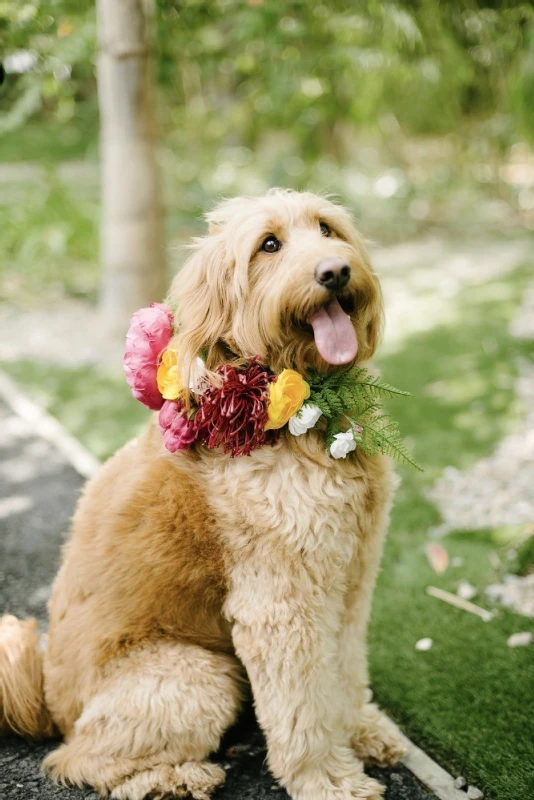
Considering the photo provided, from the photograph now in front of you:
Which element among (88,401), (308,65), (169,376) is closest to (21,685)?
(169,376)

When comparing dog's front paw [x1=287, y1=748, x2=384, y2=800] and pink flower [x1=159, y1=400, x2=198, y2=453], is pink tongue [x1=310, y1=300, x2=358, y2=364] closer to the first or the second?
pink flower [x1=159, y1=400, x2=198, y2=453]

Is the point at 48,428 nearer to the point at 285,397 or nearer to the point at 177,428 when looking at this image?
the point at 177,428

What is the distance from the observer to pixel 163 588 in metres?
2.40

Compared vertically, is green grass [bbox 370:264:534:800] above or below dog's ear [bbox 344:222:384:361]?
below

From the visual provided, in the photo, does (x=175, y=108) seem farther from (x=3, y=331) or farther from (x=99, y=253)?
(x=3, y=331)

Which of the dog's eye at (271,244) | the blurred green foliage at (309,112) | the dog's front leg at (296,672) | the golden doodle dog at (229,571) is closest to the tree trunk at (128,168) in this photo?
the blurred green foliage at (309,112)

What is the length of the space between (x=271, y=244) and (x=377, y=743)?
1894 mm

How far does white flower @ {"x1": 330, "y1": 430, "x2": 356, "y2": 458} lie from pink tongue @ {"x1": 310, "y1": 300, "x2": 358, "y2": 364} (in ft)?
0.83

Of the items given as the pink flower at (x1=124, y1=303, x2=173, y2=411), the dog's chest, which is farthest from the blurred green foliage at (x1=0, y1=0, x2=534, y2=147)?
the dog's chest

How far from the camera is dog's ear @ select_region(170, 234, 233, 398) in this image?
7.83 feet

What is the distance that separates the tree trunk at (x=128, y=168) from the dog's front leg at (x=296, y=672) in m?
5.01

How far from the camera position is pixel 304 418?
2344mm

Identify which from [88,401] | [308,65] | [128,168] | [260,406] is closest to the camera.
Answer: [260,406]

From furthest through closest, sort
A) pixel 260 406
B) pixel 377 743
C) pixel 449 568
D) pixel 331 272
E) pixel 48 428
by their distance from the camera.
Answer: pixel 48 428
pixel 449 568
pixel 377 743
pixel 260 406
pixel 331 272
